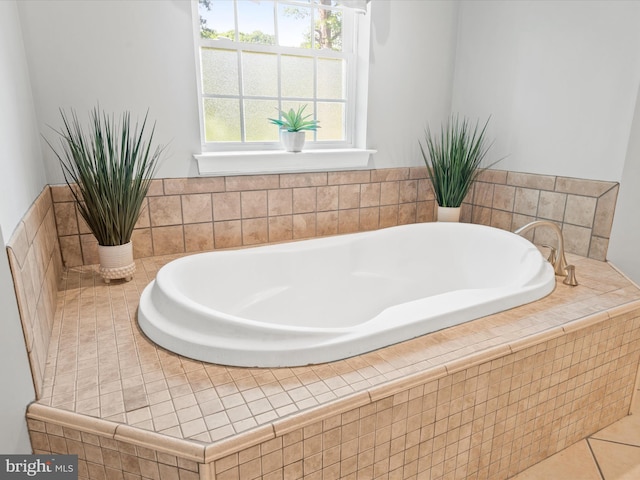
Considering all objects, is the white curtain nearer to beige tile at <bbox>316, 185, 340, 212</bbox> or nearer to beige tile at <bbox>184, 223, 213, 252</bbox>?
beige tile at <bbox>316, 185, 340, 212</bbox>

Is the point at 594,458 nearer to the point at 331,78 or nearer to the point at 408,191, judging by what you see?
the point at 408,191

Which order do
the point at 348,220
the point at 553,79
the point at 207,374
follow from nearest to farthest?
the point at 207,374 < the point at 553,79 < the point at 348,220

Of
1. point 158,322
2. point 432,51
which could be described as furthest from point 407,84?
point 158,322

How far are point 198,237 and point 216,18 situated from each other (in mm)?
1147

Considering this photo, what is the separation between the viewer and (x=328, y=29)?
8.46 feet

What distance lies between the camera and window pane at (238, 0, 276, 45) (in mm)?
2314

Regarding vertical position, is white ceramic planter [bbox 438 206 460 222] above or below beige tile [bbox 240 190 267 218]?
below

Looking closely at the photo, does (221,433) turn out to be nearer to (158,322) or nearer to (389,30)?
(158,322)

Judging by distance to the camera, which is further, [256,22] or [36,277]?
[256,22]

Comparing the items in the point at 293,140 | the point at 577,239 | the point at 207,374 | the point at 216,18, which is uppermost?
the point at 216,18

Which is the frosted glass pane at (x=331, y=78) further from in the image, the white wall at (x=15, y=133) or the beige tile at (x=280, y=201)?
the white wall at (x=15, y=133)

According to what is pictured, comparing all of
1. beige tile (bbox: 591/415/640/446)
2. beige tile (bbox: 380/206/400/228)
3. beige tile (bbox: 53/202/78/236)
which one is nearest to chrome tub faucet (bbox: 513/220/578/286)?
beige tile (bbox: 591/415/640/446)

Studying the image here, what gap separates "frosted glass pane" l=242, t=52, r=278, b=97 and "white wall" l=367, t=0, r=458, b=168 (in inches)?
23.2

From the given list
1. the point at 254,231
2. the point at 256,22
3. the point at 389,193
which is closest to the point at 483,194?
the point at 389,193
